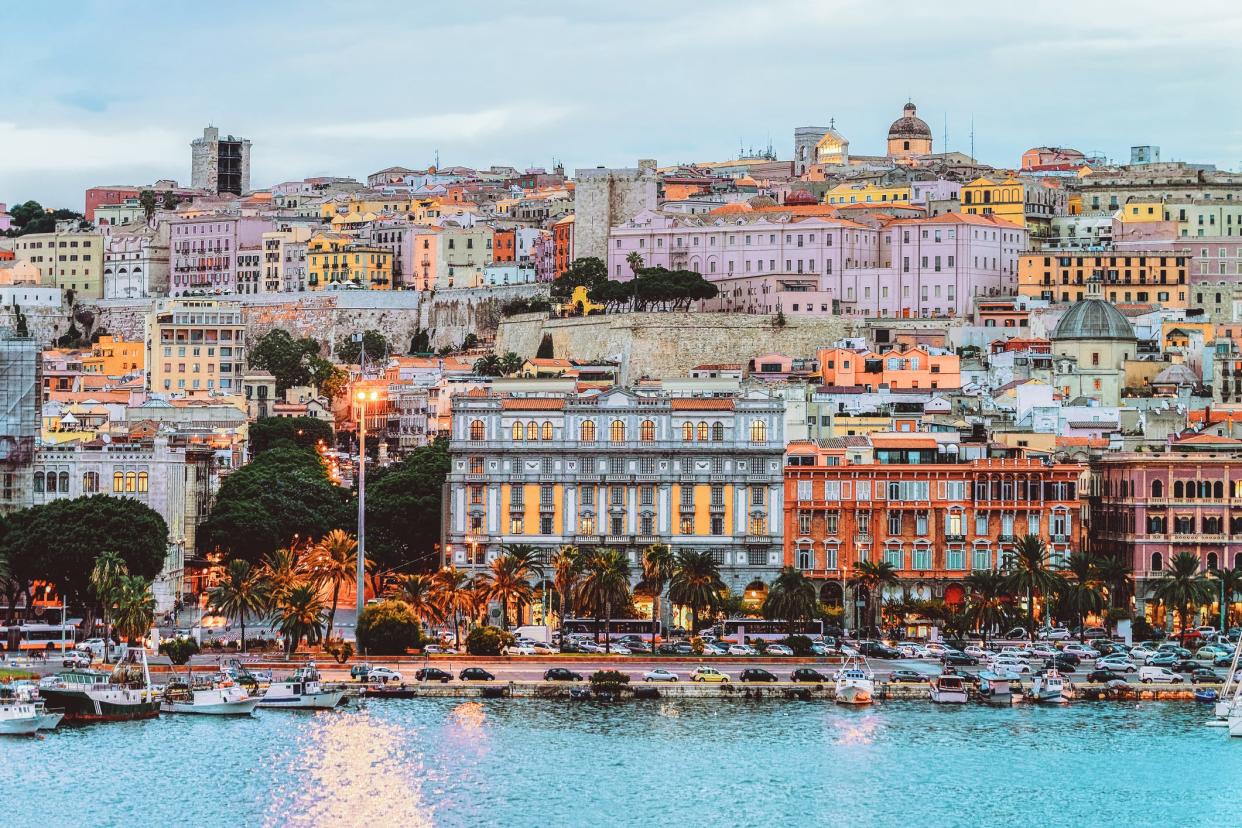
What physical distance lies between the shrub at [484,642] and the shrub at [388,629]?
5.40 feet

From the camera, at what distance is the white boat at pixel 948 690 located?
3086 inches

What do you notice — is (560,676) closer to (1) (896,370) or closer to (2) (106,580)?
(2) (106,580)

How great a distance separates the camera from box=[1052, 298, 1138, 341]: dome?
123688 millimetres

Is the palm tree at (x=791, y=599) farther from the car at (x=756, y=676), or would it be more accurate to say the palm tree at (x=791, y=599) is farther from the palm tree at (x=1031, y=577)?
the car at (x=756, y=676)

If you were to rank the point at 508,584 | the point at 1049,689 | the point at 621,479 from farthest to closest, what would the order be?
1. the point at 621,479
2. the point at 508,584
3. the point at 1049,689

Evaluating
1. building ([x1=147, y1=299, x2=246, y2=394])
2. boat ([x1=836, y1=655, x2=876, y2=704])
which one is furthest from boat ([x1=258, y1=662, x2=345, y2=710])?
building ([x1=147, y1=299, x2=246, y2=394])

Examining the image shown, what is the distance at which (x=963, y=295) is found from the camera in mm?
145125

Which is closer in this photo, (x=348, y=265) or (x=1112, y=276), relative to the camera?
(x=1112, y=276)

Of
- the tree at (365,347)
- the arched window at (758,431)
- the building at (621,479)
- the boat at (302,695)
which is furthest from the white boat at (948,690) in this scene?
the tree at (365,347)

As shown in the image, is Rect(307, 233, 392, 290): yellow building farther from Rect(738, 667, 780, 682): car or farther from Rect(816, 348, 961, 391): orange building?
Rect(738, 667, 780, 682): car

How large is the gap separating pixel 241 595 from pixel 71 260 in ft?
361

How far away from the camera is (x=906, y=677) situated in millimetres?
80625

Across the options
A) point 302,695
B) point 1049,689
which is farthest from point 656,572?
point 302,695

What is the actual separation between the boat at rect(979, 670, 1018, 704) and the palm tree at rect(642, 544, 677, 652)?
12390 millimetres
